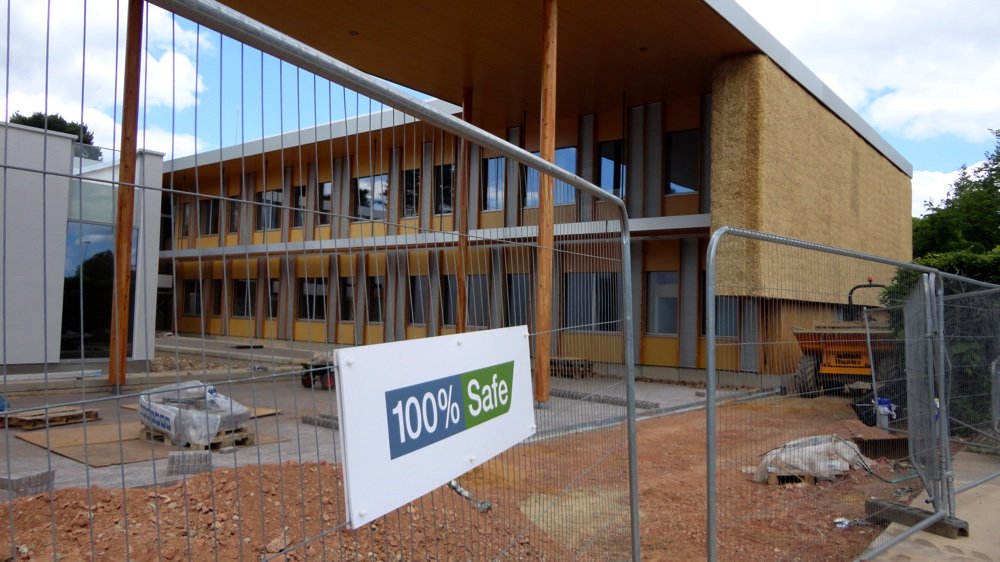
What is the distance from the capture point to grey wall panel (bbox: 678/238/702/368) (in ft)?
59.0

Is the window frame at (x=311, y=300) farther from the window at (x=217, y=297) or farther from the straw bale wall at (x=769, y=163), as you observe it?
the straw bale wall at (x=769, y=163)

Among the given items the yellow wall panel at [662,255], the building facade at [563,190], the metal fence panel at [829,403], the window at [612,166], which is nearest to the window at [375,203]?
the building facade at [563,190]

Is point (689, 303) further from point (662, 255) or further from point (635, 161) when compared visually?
point (635, 161)

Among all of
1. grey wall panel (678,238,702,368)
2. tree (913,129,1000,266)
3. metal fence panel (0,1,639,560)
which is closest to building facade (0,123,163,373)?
metal fence panel (0,1,639,560)

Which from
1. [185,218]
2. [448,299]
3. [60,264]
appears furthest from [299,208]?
[448,299]

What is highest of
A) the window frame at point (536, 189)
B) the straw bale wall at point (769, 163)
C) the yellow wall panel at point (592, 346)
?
the straw bale wall at point (769, 163)

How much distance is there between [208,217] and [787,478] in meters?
6.39

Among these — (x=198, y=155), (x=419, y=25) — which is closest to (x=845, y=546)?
(x=198, y=155)

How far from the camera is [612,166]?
784 inches

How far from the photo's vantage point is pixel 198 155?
5.58ft

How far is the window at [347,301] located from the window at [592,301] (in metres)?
1.76

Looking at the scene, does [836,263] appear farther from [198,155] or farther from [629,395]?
[198,155]

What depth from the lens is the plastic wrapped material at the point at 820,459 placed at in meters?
5.91

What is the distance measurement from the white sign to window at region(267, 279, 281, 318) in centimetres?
26
